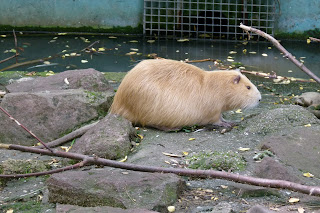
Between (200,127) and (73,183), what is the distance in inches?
81.8

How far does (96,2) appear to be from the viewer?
9.75 m

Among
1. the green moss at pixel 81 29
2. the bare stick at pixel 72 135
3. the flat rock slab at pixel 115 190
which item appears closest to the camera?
the flat rock slab at pixel 115 190

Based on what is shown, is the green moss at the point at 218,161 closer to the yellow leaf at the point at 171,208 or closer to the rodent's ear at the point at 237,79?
the yellow leaf at the point at 171,208

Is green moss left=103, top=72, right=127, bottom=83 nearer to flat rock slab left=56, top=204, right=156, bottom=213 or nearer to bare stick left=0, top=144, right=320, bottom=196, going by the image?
flat rock slab left=56, top=204, right=156, bottom=213

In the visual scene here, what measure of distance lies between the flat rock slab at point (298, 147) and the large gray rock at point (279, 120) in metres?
0.26

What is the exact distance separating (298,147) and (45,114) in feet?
7.85

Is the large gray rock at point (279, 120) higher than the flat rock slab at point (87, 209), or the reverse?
the large gray rock at point (279, 120)

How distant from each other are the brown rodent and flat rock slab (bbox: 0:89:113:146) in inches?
12.2

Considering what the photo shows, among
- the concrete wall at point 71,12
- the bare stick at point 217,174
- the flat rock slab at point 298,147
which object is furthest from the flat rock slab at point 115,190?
the concrete wall at point 71,12

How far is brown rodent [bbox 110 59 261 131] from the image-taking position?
15.6 feet

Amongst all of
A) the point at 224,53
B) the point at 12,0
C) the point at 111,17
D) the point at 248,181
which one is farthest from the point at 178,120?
the point at 12,0

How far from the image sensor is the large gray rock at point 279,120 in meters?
4.59

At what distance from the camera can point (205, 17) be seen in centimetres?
928

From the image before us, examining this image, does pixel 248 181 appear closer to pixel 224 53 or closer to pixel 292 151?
pixel 292 151
